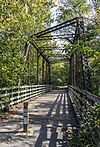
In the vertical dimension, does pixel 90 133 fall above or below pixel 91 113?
below

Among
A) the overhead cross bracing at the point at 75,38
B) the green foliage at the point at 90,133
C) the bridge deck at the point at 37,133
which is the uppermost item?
the overhead cross bracing at the point at 75,38

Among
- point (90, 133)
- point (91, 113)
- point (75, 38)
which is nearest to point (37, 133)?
point (91, 113)

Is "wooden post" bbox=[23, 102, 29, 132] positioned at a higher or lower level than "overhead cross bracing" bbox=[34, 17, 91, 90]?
lower

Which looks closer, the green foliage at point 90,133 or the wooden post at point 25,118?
the green foliage at point 90,133

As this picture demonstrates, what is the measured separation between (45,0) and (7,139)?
17323mm

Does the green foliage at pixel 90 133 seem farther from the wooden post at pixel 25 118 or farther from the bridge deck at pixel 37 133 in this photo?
the wooden post at pixel 25 118

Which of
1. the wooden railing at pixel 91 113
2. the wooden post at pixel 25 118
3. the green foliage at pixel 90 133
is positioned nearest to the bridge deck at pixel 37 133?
the wooden post at pixel 25 118

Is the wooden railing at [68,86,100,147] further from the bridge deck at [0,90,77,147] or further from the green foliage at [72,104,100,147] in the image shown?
the bridge deck at [0,90,77,147]

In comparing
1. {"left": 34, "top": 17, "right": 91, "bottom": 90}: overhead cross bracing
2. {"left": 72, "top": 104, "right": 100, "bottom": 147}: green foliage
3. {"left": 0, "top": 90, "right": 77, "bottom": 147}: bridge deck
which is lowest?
{"left": 0, "top": 90, "right": 77, "bottom": 147}: bridge deck

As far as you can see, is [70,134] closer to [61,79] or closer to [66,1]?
[66,1]

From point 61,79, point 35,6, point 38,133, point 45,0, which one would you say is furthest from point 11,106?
point 61,79

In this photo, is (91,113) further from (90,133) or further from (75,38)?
(75,38)

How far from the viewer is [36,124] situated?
27.5ft

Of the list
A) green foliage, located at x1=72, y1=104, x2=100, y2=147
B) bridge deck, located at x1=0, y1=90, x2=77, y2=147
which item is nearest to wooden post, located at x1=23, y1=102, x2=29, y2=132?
bridge deck, located at x1=0, y1=90, x2=77, y2=147
